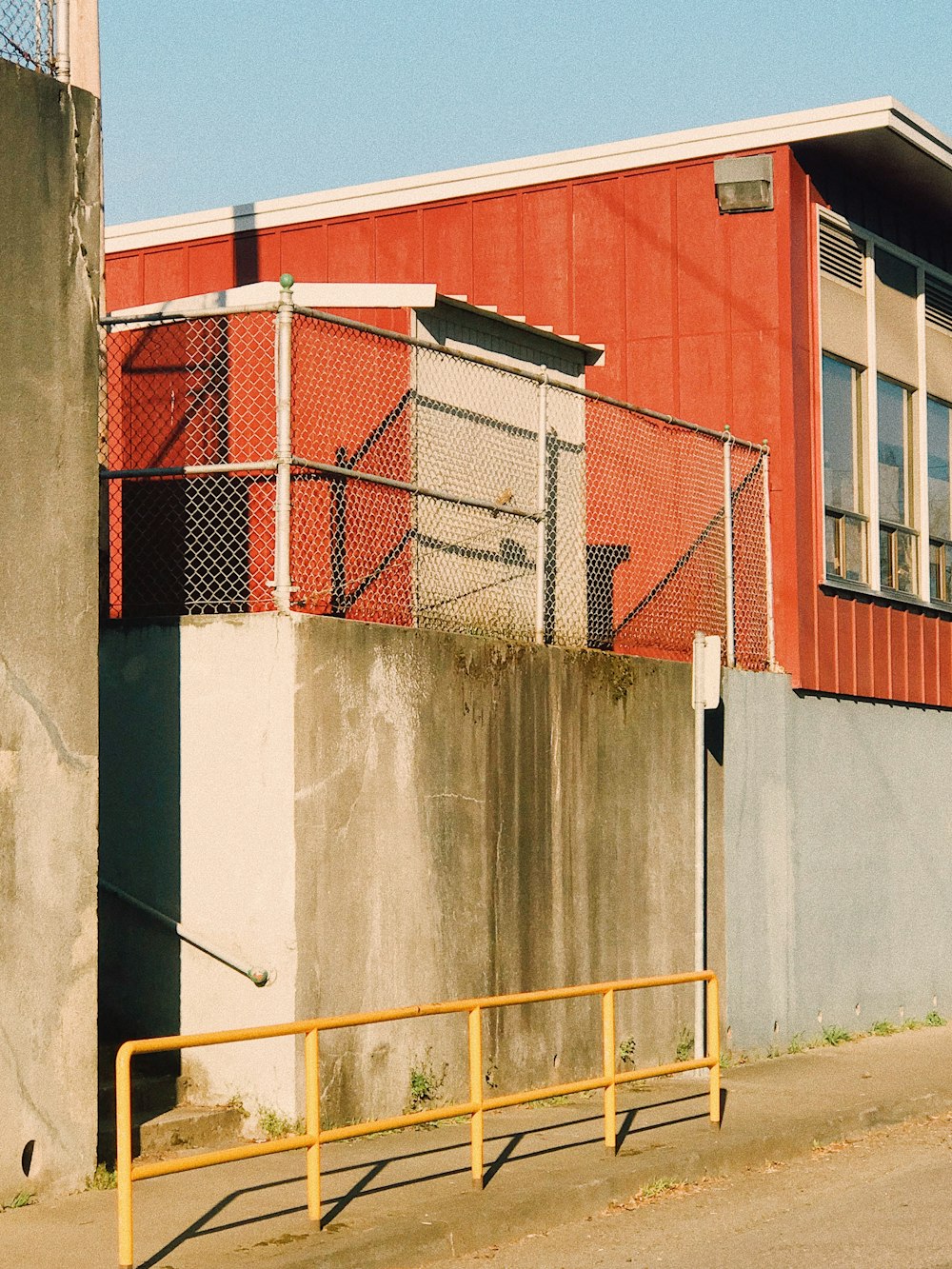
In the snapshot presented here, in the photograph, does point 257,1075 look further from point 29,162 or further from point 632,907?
point 29,162

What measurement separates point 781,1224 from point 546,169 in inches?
438

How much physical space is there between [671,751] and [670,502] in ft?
6.67

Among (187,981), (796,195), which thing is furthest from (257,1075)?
(796,195)

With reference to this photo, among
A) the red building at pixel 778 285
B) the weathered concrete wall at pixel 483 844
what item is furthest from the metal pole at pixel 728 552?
the weathered concrete wall at pixel 483 844

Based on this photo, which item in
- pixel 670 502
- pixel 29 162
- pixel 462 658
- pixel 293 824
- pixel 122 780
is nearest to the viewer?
pixel 29 162

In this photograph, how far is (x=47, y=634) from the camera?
835cm

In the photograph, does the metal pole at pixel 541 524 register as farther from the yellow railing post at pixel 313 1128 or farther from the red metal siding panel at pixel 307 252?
the red metal siding panel at pixel 307 252

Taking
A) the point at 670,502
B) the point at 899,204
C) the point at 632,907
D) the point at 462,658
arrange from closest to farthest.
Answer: the point at 462,658 → the point at 632,907 → the point at 670,502 → the point at 899,204

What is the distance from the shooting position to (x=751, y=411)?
50.3 feet

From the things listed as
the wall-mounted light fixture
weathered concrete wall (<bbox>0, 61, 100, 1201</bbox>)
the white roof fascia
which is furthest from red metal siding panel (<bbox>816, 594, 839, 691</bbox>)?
weathered concrete wall (<bbox>0, 61, 100, 1201</bbox>)

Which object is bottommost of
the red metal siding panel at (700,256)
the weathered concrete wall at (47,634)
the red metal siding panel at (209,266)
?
the weathered concrete wall at (47,634)

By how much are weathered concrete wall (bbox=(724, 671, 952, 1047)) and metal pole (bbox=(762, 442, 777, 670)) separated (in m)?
0.33

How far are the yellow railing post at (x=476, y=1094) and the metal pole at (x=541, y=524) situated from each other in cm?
423

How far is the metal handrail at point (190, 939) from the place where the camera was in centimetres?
948
